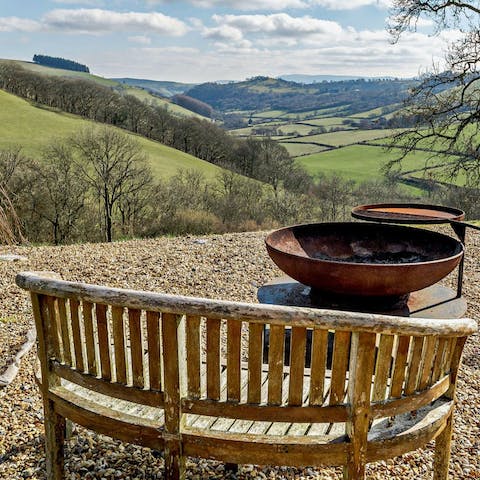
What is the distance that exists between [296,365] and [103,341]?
3.60ft

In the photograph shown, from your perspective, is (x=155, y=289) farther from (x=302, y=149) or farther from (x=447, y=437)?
(x=302, y=149)

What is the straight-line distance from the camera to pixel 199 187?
33438mm

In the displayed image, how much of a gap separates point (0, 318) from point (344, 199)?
111 ft

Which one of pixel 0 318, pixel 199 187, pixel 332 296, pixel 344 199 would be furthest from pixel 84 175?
pixel 332 296

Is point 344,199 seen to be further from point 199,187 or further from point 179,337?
point 179,337

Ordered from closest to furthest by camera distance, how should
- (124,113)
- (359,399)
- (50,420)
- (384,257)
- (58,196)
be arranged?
(359,399) → (50,420) → (384,257) → (58,196) → (124,113)

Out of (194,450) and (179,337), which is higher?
(179,337)

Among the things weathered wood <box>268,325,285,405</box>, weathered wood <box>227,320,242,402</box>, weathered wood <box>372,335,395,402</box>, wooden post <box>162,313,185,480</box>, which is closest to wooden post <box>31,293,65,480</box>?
wooden post <box>162,313,185,480</box>

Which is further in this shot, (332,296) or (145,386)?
(332,296)

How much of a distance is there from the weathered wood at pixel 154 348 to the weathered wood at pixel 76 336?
49 cm

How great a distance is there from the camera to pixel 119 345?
8.66 ft

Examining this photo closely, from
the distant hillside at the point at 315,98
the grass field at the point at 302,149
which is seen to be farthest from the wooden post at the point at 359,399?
the distant hillside at the point at 315,98

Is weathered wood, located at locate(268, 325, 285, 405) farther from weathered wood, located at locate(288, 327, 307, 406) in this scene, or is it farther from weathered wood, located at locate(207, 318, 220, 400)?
weathered wood, located at locate(207, 318, 220, 400)

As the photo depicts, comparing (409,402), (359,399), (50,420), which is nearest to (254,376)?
(359,399)
